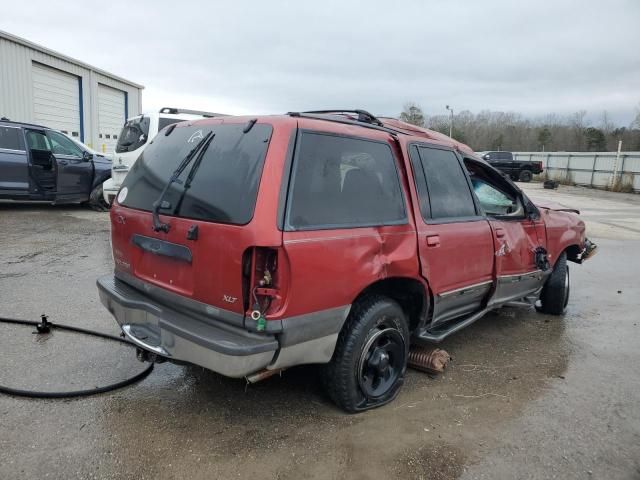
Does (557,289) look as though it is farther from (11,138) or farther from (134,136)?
(11,138)

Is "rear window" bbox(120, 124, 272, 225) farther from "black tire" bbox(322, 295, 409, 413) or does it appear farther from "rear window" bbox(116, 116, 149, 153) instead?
"rear window" bbox(116, 116, 149, 153)

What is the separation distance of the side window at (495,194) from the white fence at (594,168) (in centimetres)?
2672

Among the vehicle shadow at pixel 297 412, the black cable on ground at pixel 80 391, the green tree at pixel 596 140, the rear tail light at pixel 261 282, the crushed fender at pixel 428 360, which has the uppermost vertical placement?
the green tree at pixel 596 140

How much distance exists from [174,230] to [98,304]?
2.72m

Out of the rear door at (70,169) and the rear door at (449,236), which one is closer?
the rear door at (449,236)

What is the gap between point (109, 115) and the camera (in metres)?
21.0

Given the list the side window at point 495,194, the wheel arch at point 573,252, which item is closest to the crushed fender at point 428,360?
the side window at point 495,194

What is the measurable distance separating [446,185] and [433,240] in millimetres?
608

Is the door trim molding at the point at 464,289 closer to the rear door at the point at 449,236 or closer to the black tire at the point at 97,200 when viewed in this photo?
the rear door at the point at 449,236

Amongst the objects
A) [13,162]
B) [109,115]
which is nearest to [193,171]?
[13,162]

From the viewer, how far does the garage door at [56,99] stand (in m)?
16.4

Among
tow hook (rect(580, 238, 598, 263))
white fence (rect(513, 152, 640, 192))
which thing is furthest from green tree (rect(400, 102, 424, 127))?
tow hook (rect(580, 238, 598, 263))

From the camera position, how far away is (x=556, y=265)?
5199mm

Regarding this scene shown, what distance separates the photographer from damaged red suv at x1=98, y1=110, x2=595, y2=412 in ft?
8.05
